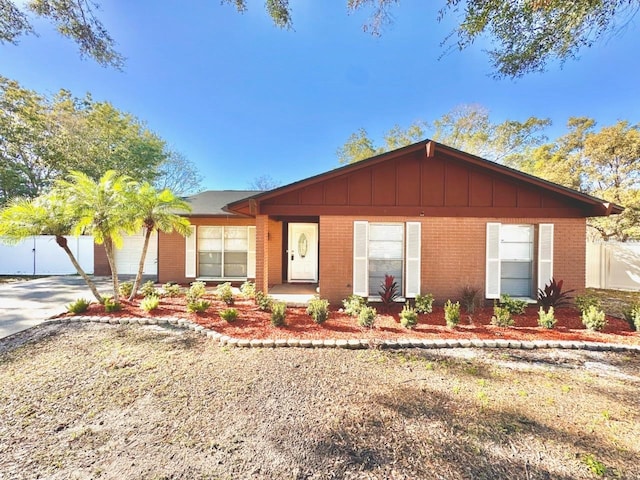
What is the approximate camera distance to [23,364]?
3.81 m

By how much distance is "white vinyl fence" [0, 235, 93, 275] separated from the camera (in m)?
12.6

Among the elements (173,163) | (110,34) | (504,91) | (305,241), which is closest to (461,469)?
(305,241)

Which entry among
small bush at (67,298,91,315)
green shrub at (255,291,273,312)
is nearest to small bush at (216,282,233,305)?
green shrub at (255,291,273,312)

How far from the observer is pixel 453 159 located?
6.55 meters

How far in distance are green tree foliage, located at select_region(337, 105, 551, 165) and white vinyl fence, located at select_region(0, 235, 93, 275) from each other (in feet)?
58.7

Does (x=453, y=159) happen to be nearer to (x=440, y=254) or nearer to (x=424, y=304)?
(x=440, y=254)

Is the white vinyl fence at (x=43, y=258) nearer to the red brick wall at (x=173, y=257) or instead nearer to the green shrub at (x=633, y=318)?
the red brick wall at (x=173, y=257)

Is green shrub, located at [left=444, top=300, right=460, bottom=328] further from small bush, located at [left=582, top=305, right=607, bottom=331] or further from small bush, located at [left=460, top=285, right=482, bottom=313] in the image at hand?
small bush, located at [left=582, top=305, right=607, bottom=331]

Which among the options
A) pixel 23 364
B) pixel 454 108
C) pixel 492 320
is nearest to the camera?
pixel 23 364

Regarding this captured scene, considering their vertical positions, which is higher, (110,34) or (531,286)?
(110,34)

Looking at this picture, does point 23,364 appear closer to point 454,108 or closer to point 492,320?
point 492,320

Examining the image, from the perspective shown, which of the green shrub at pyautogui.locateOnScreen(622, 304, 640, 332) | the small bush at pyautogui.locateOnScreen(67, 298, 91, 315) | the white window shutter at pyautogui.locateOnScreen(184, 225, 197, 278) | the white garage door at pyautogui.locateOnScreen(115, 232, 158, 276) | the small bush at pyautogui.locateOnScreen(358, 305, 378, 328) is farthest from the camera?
the white garage door at pyautogui.locateOnScreen(115, 232, 158, 276)

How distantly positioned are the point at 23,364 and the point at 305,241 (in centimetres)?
739

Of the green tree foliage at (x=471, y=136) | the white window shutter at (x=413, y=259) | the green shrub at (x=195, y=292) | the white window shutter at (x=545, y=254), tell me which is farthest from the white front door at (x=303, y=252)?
the green tree foliage at (x=471, y=136)
